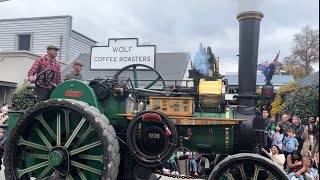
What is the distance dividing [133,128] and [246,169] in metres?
1.33

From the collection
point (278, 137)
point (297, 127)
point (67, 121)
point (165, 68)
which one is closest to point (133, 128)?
point (67, 121)

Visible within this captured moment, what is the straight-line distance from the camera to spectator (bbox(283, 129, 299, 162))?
25.3 feet

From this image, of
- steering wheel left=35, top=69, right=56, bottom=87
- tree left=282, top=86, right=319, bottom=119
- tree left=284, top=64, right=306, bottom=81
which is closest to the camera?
tree left=282, top=86, right=319, bottom=119

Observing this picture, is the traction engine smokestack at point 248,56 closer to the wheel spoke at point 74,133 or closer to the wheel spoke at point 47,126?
the wheel spoke at point 74,133

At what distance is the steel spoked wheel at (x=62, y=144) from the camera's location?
4.08 metres

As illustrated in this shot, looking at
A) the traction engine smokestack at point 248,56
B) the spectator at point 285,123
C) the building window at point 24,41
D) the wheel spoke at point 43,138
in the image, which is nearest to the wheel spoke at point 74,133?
the wheel spoke at point 43,138

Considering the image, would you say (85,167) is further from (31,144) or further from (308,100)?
(308,100)

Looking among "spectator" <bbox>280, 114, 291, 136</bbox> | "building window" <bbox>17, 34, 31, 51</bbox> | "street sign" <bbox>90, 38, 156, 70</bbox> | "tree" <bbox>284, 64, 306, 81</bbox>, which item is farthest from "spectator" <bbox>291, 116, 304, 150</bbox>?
"building window" <bbox>17, 34, 31, 51</bbox>

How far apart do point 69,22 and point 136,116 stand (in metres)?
18.6

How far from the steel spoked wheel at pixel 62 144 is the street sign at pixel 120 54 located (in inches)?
574

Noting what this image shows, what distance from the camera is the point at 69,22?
21.7 m

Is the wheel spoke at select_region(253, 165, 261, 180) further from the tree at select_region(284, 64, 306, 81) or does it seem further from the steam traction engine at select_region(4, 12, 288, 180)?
the tree at select_region(284, 64, 306, 81)

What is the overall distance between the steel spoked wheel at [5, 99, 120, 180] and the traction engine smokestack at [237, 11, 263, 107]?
5.49 feet

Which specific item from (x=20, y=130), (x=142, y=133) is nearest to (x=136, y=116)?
(x=142, y=133)
